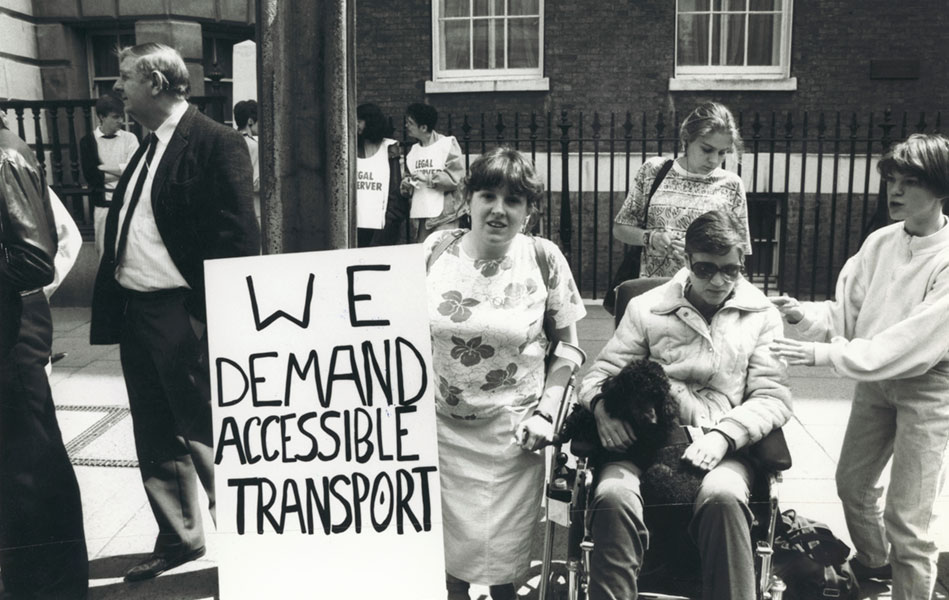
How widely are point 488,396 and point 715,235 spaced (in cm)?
97

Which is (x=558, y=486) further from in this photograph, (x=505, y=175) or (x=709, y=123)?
(x=709, y=123)

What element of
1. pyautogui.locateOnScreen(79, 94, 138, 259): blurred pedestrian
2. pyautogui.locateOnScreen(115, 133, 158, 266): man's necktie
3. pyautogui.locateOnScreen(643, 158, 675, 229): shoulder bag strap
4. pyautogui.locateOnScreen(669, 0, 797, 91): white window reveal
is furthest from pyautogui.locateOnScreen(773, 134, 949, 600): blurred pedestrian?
pyautogui.locateOnScreen(669, 0, 797, 91): white window reveal

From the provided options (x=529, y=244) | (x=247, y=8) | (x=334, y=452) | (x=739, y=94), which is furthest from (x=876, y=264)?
(x=247, y=8)

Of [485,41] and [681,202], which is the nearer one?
[681,202]

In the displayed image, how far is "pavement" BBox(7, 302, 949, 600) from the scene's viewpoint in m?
3.79

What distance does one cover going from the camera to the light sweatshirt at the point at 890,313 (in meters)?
3.14

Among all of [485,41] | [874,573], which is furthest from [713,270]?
[485,41]

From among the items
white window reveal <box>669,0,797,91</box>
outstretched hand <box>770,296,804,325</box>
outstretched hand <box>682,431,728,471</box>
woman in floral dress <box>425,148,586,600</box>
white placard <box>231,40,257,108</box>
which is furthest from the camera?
white window reveal <box>669,0,797,91</box>

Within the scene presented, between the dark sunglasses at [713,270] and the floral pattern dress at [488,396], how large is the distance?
484 millimetres

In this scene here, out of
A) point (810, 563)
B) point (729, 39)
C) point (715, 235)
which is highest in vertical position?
point (729, 39)

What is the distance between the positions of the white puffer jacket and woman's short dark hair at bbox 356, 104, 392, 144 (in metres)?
4.92

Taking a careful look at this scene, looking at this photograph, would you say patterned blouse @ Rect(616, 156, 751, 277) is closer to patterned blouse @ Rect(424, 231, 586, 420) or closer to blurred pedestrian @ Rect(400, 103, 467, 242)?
patterned blouse @ Rect(424, 231, 586, 420)

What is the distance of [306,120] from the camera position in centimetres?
240

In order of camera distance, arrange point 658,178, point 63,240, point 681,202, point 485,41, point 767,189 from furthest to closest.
→ point 485,41
point 767,189
point 658,178
point 681,202
point 63,240
